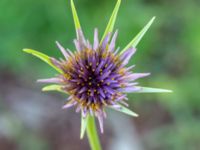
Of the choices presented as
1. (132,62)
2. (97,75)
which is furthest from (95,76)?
(132,62)

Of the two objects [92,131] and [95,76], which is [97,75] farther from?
[92,131]

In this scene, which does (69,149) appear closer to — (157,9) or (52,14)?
(52,14)

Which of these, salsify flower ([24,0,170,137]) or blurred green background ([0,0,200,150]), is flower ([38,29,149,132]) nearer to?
salsify flower ([24,0,170,137])

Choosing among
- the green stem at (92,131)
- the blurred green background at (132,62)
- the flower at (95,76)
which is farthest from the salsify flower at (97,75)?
the blurred green background at (132,62)

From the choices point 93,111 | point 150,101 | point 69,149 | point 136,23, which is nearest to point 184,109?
point 150,101

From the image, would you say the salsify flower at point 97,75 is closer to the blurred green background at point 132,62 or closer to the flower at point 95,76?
the flower at point 95,76

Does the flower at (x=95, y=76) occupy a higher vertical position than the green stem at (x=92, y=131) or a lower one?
higher
